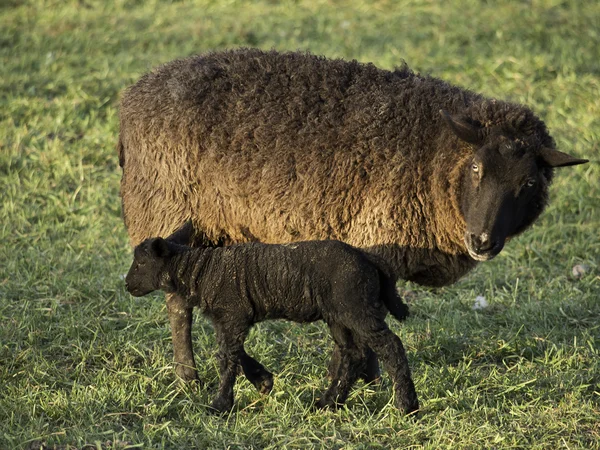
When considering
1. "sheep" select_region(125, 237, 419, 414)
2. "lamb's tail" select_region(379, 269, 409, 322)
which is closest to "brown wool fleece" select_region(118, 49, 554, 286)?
"lamb's tail" select_region(379, 269, 409, 322)

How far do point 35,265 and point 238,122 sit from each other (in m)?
2.72

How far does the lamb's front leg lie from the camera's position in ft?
18.0

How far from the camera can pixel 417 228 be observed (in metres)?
5.94

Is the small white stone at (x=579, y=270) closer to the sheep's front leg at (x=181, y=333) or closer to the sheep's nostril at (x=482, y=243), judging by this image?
the sheep's nostril at (x=482, y=243)

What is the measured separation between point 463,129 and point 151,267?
2.18 meters

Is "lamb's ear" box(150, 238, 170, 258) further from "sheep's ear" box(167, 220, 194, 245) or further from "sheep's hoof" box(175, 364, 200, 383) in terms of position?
"sheep's hoof" box(175, 364, 200, 383)

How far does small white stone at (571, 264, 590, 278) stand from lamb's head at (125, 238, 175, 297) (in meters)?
4.14

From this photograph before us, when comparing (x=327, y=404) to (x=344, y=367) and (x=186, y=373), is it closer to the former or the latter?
(x=344, y=367)

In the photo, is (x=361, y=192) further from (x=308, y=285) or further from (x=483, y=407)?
(x=483, y=407)

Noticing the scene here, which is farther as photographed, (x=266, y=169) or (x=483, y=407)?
(x=266, y=169)

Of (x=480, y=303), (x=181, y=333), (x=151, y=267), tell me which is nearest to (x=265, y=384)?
(x=181, y=333)

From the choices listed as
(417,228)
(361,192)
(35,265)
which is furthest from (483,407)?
(35,265)

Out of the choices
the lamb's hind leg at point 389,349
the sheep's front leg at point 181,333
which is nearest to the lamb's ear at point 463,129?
the lamb's hind leg at point 389,349

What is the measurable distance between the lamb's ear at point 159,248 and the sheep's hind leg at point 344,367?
1.15m
